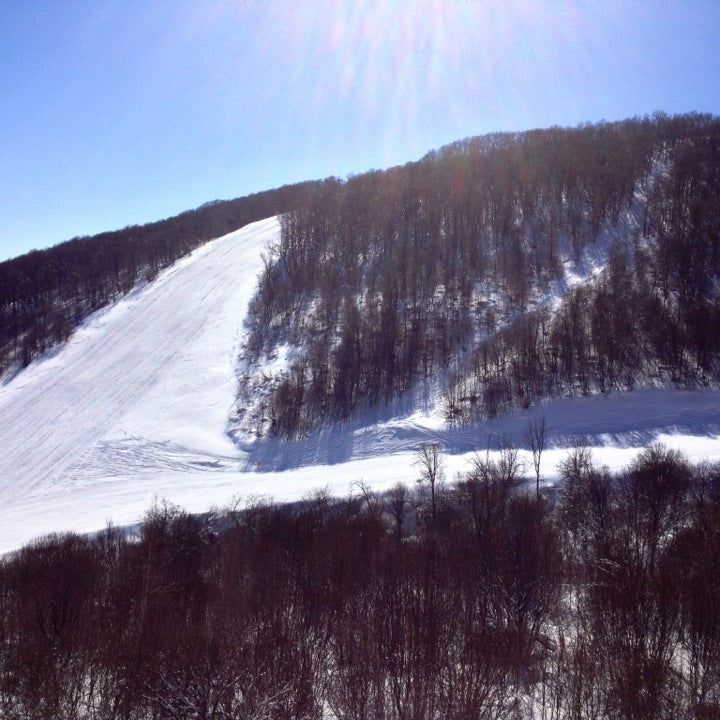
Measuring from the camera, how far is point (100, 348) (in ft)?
226

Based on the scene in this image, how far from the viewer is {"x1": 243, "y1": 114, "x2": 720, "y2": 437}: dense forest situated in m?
53.1

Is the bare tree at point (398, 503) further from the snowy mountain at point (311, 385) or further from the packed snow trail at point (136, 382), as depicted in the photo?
the packed snow trail at point (136, 382)

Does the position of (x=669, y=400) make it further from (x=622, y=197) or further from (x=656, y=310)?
(x=622, y=197)

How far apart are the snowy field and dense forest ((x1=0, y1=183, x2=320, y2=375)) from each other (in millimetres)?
15948

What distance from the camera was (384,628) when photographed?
1198cm

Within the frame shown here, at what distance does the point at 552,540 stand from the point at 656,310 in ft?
156

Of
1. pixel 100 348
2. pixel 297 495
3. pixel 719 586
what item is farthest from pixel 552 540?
pixel 100 348

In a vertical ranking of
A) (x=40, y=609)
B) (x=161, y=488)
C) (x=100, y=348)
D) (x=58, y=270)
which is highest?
(x=58, y=270)

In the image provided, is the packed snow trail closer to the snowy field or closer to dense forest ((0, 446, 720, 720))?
the snowy field

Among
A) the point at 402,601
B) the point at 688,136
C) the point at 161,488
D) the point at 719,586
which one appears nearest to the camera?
the point at 719,586

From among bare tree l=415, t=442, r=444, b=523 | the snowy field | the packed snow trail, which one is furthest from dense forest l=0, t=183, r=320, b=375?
bare tree l=415, t=442, r=444, b=523

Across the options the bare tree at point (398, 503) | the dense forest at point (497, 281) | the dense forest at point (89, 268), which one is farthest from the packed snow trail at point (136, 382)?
the bare tree at point (398, 503)

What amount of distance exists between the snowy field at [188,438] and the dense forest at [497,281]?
2935 mm

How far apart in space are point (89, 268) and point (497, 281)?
77.0 meters
